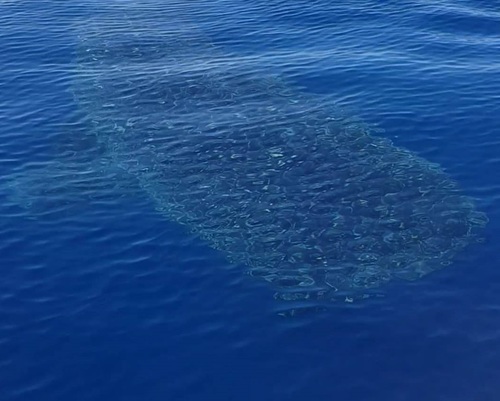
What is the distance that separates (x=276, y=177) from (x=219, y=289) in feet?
30.3

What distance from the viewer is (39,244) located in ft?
107

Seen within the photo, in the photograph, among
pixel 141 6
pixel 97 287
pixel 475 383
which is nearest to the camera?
pixel 475 383

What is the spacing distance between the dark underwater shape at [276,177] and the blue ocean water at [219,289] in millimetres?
968

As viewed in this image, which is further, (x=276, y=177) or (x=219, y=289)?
(x=276, y=177)

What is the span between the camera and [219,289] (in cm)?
2920

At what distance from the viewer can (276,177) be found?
120 ft

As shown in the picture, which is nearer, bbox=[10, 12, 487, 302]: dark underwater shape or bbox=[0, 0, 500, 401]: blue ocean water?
bbox=[0, 0, 500, 401]: blue ocean water

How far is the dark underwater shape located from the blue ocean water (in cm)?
97

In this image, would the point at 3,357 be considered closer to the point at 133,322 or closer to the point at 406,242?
the point at 133,322

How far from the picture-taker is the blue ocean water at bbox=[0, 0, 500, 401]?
24578mm

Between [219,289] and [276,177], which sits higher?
[276,177]

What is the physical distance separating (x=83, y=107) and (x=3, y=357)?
23544mm

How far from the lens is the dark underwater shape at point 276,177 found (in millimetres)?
30672

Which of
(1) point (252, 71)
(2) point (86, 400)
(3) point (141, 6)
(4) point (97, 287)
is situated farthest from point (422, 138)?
(3) point (141, 6)
